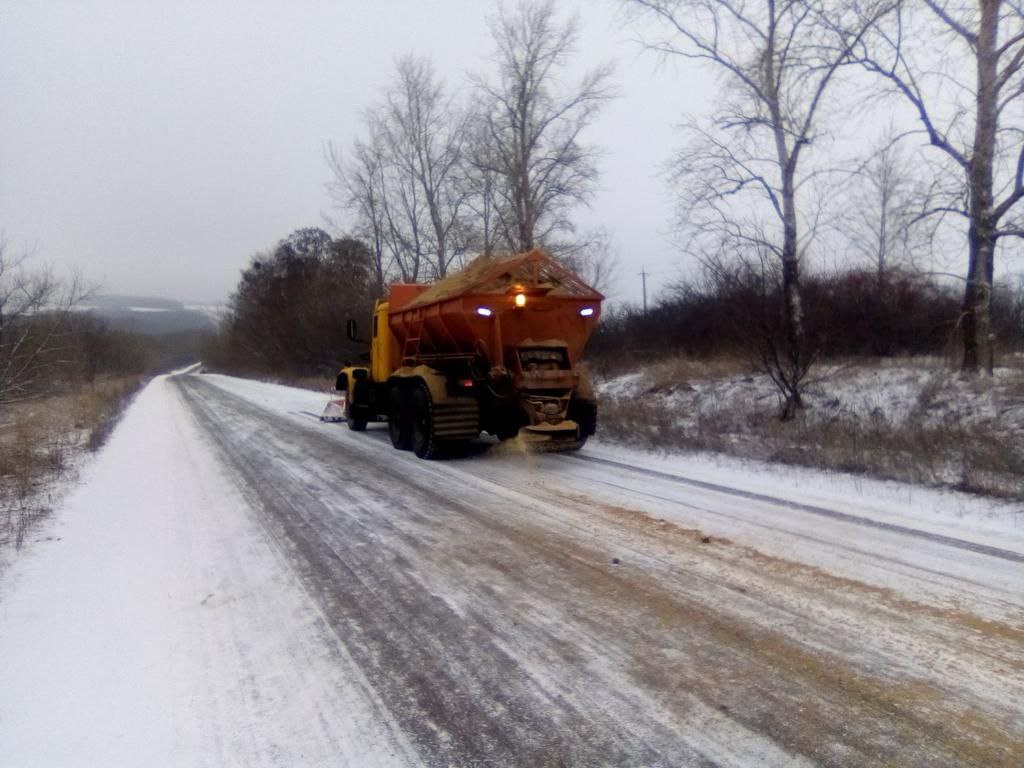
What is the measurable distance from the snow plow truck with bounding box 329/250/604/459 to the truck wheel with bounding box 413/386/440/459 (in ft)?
0.05

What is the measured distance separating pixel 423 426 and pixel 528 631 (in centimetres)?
710

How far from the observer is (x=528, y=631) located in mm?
4285

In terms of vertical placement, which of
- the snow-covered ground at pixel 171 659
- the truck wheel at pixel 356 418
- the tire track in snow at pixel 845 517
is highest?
the truck wheel at pixel 356 418

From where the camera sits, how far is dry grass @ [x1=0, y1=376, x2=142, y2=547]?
7.82 meters

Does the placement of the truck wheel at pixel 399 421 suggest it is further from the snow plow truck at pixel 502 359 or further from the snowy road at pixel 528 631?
the snowy road at pixel 528 631

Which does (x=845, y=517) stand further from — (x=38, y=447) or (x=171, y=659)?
(x=38, y=447)

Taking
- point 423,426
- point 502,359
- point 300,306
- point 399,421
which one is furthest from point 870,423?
point 300,306

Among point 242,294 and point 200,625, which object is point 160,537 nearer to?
point 200,625

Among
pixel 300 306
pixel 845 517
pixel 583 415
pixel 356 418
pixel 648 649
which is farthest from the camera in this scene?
pixel 300 306

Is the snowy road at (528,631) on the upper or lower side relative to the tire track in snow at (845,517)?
lower

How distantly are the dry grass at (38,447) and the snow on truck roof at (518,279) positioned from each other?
597 centimetres

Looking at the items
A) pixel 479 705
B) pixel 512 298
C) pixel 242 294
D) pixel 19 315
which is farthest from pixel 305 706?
pixel 242 294

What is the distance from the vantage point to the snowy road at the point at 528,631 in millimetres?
3156

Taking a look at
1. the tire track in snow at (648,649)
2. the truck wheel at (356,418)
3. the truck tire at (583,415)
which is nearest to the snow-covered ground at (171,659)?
the tire track in snow at (648,649)
